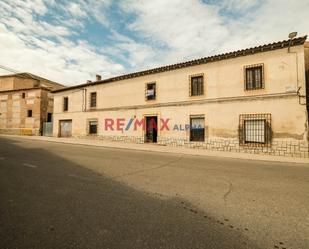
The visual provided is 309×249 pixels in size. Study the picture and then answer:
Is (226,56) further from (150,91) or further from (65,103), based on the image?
(65,103)

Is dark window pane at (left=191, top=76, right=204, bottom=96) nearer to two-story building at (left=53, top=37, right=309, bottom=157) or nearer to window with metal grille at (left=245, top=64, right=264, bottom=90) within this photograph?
two-story building at (left=53, top=37, right=309, bottom=157)

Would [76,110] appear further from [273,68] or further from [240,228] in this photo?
[240,228]

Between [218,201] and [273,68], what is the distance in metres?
11.4

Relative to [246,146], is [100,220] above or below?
below

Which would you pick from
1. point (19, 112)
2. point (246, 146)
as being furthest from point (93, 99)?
point (246, 146)

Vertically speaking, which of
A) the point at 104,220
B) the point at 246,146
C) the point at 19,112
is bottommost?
the point at 104,220

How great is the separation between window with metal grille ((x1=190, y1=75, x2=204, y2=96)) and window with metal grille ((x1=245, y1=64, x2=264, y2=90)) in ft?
9.98

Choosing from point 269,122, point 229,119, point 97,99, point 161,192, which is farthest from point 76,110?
point 161,192

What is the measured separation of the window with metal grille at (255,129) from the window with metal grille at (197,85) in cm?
350

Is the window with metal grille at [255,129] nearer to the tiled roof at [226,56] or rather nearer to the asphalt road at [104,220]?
the tiled roof at [226,56]

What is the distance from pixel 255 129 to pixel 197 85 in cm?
510

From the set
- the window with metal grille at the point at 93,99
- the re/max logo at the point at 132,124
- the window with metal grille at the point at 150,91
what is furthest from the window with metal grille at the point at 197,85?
the window with metal grille at the point at 93,99

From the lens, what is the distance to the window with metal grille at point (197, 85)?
15211mm

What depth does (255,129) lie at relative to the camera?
13.0 metres
